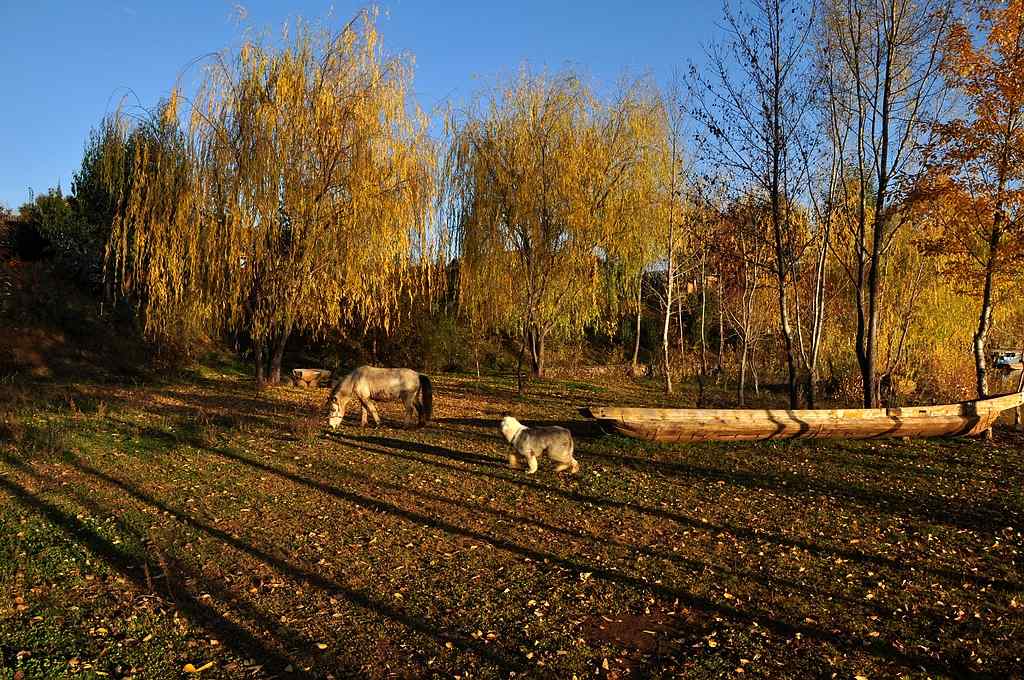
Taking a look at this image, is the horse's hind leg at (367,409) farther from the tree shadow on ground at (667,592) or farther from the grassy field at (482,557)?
the tree shadow on ground at (667,592)

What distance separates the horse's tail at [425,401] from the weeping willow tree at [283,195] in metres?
4.27

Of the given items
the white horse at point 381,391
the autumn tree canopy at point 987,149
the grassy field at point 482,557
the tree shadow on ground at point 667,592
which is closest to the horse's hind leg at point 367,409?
the white horse at point 381,391

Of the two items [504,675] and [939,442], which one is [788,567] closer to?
[504,675]

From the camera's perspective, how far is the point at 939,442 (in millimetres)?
12883

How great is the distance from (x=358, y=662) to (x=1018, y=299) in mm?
23654

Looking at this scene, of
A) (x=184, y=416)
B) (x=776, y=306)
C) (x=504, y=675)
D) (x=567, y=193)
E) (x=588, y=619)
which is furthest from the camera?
(x=776, y=306)

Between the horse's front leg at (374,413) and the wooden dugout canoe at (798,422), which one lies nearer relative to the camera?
the wooden dugout canoe at (798,422)

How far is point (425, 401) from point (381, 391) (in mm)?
867

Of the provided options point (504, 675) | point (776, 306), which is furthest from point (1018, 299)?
point (504, 675)

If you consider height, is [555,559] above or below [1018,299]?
below

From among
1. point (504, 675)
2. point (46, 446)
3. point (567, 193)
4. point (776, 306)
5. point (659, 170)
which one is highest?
point (659, 170)

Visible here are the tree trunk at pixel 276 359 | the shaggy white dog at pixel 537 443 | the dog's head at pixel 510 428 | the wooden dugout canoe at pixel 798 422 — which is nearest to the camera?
the dog's head at pixel 510 428

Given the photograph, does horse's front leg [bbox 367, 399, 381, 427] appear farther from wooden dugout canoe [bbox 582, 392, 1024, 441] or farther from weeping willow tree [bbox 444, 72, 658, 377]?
weeping willow tree [bbox 444, 72, 658, 377]

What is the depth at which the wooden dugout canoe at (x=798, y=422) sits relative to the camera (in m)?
12.2
